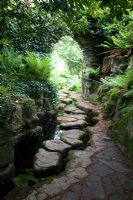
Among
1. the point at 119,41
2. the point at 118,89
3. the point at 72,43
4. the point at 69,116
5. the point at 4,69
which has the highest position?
the point at 72,43

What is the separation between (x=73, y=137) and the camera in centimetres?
561

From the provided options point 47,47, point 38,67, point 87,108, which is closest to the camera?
point 38,67

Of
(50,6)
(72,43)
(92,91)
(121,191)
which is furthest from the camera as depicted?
(72,43)

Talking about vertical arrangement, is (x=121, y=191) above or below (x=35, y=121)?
below

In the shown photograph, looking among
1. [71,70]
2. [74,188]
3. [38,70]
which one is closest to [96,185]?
[74,188]

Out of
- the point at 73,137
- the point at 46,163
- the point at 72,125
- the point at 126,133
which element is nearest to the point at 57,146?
the point at 73,137

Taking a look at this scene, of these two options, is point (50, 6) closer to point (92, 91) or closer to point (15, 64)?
point (15, 64)

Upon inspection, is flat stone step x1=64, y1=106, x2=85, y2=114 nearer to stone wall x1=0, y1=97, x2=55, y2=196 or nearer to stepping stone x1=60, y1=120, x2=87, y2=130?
stepping stone x1=60, y1=120, x2=87, y2=130

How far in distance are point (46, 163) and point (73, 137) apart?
1564 mm

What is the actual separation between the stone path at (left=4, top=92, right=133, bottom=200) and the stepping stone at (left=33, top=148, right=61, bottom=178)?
19 millimetres

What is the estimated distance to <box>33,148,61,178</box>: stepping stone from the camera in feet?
13.0

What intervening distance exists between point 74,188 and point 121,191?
709 millimetres

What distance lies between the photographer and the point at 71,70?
19875 millimetres

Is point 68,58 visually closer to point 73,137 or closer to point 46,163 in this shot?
point 73,137
